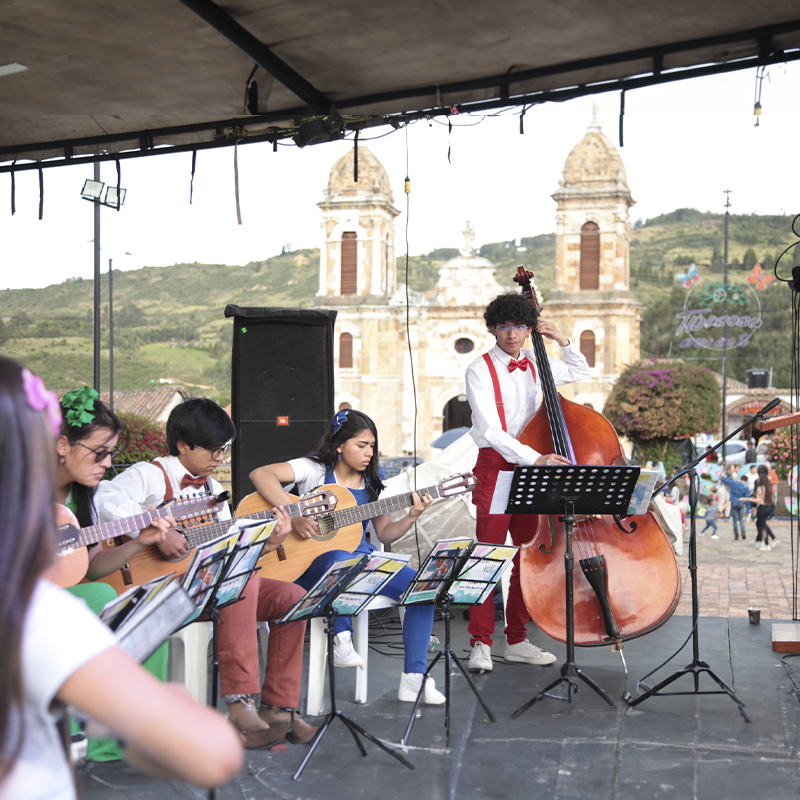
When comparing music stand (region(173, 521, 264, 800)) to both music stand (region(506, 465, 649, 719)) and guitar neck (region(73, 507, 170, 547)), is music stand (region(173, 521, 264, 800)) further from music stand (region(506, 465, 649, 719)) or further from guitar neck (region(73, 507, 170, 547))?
music stand (region(506, 465, 649, 719))

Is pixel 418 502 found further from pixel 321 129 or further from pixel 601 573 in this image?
pixel 321 129

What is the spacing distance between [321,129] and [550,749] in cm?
314

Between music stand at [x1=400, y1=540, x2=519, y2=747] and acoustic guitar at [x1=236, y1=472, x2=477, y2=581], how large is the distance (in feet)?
Result: 1.51

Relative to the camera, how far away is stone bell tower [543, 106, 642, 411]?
35844 millimetres

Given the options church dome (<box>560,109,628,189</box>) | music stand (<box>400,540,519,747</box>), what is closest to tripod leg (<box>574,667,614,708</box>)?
music stand (<box>400,540,519,747</box>)

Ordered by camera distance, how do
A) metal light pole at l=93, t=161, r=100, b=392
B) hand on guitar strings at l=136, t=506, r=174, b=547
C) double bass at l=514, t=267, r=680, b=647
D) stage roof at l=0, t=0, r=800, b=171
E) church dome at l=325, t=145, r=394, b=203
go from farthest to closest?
1. church dome at l=325, t=145, r=394, b=203
2. metal light pole at l=93, t=161, r=100, b=392
3. double bass at l=514, t=267, r=680, b=647
4. stage roof at l=0, t=0, r=800, b=171
5. hand on guitar strings at l=136, t=506, r=174, b=547

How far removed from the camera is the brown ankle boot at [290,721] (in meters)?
3.46

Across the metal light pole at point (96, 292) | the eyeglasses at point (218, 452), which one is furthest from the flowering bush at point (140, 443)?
the eyeglasses at point (218, 452)

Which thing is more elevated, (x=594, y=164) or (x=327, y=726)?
(x=594, y=164)

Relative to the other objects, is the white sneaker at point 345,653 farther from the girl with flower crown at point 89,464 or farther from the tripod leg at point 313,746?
the girl with flower crown at point 89,464

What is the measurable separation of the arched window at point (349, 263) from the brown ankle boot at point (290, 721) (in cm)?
3402

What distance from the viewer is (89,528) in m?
3.29

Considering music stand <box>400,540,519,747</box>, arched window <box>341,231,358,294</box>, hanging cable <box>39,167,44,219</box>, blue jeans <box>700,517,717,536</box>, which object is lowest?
blue jeans <box>700,517,717,536</box>

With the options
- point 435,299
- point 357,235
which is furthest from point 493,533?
point 357,235
